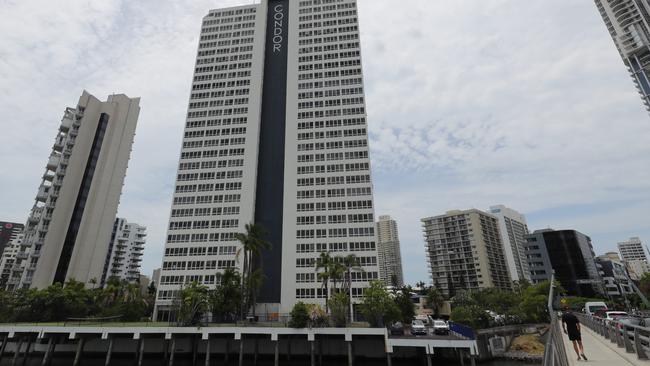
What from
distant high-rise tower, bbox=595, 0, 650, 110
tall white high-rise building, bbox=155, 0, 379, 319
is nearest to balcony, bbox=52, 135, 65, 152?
tall white high-rise building, bbox=155, 0, 379, 319

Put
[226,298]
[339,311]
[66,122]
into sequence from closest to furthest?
1. [339,311]
2. [226,298]
3. [66,122]

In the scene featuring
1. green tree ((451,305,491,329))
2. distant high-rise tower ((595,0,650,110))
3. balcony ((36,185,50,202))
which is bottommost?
green tree ((451,305,491,329))

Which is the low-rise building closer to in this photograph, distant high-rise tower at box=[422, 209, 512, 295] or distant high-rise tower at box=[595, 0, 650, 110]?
distant high-rise tower at box=[422, 209, 512, 295]

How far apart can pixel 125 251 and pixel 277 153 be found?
109323 mm

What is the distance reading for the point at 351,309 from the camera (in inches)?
2598

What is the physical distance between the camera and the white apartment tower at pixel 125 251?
142 meters

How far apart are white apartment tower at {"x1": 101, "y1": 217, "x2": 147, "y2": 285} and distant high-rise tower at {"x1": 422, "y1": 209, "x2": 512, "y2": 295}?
440 ft

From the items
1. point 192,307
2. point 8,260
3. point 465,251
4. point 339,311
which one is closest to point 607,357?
point 339,311

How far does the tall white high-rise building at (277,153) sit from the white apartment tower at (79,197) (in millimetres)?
26259

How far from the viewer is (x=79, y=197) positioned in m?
89.1

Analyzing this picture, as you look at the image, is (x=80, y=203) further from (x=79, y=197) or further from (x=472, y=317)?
(x=472, y=317)

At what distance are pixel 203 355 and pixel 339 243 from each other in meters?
33.7

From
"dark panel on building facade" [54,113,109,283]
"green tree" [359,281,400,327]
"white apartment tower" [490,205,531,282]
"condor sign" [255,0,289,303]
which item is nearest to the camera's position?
"green tree" [359,281,400,327]

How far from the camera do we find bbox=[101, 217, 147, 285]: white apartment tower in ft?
464
